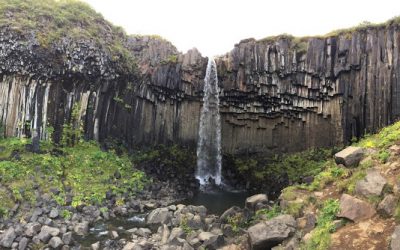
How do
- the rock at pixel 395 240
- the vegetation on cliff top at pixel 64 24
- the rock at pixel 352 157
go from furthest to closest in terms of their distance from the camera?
the vegetation on cliff top at pixel 64 24
the rock at pixel 352 157
the rock at pixel 395 240

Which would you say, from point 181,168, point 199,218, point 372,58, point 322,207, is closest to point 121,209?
point 199,218

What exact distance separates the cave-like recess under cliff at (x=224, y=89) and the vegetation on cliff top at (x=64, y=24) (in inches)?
21.4

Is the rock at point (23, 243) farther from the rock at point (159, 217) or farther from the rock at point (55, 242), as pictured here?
the rock at point (159, 217)

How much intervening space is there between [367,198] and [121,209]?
1320cm

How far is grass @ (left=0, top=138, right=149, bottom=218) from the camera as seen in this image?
19.4m

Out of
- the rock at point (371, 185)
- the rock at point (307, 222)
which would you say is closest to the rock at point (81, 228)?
the rock at point (307, 222)

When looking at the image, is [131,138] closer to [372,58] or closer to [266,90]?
[266,90]

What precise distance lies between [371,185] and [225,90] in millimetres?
19910

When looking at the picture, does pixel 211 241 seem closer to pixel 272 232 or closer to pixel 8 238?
pixel 272 232

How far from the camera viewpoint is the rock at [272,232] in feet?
35.8

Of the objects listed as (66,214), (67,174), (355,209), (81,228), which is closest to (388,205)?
(355,209)

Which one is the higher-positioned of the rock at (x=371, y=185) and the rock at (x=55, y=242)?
the rock at (x=371, y=185)

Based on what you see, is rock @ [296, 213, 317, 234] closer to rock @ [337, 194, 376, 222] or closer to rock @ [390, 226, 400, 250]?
rock @ [337, 194, 376, 222]

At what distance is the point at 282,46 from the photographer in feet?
89.4
